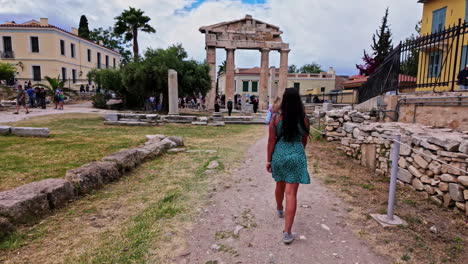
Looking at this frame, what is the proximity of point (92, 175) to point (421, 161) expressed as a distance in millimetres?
5176

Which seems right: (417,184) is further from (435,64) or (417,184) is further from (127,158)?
(435,64)

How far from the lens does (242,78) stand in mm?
51812

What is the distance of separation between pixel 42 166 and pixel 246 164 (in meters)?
4.07

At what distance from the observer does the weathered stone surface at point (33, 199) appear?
10.3 ft

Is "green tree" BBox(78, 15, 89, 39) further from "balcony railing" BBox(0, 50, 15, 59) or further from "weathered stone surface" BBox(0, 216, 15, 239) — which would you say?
"weathered stone surface" BBox(0, 216, 15, 239)

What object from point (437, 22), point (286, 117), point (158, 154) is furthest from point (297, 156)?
point (437, 22)

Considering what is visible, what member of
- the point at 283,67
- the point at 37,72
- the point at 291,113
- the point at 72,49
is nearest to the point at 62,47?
the point at 72,49

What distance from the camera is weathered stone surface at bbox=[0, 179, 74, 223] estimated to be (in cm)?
314

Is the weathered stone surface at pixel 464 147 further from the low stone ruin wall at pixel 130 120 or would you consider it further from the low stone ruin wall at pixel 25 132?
the low stone ruin wall at pixel 130 120

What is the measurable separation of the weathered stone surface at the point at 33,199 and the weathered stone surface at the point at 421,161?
17.1 feet

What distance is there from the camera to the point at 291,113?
309 centimetres

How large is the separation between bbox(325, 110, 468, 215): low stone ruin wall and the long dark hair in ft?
5.26

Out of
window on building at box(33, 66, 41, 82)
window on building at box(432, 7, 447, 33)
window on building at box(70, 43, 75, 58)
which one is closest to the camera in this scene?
window on building at box(432, 7, 447, 33)

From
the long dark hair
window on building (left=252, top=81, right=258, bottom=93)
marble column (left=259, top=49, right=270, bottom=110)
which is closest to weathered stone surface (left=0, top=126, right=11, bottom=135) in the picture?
the long dark hair
